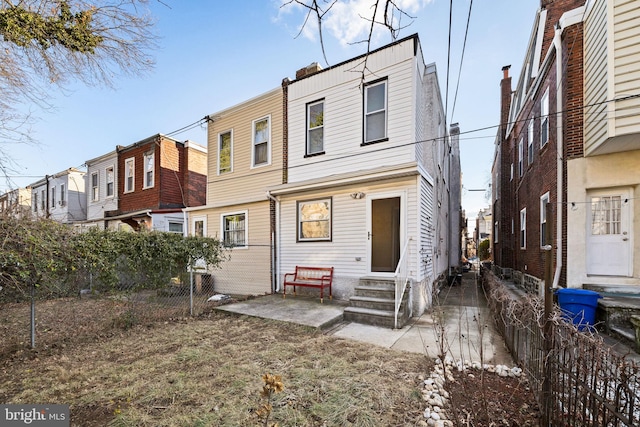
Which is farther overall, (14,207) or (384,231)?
(384,231)

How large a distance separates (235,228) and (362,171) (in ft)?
17.3

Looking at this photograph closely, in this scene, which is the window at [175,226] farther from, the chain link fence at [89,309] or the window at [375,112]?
the window at [375,112]

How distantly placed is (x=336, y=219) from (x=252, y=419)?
17.5ft

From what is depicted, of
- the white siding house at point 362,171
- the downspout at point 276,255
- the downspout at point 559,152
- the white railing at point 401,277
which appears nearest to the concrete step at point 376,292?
the white railing at point 401,277

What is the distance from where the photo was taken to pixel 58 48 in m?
4.72

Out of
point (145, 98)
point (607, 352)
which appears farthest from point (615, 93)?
point (145, 98)

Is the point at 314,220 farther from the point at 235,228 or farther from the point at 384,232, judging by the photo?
the point at 235,228

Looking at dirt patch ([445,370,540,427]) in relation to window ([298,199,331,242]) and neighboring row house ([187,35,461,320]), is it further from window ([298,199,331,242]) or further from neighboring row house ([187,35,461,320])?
window ([298,199,331,242])

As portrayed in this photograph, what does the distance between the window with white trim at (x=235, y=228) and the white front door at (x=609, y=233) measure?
9043mm

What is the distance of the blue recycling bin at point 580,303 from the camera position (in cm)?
515

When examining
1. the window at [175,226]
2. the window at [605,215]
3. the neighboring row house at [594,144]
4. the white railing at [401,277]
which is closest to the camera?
the neighboring row house at [594,144]

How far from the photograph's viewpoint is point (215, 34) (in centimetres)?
463

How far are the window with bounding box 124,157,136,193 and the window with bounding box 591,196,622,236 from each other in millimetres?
16905

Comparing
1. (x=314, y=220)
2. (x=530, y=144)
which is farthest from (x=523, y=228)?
(x=314, y=220)
